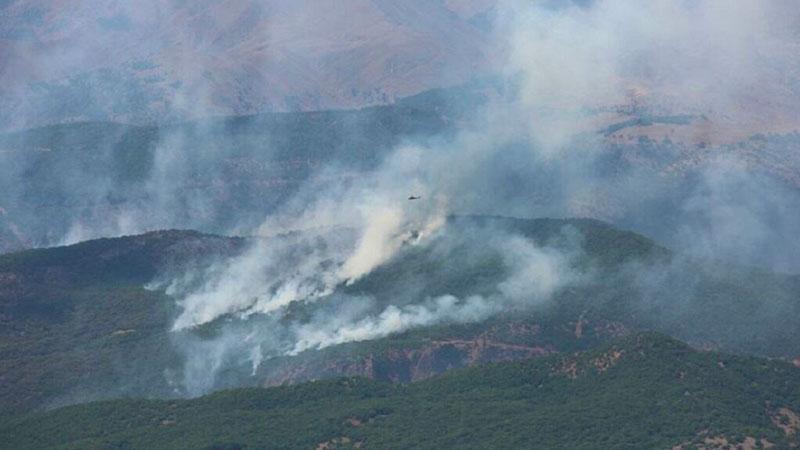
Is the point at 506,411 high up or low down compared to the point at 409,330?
up

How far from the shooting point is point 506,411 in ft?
455

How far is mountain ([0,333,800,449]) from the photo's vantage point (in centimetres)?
12988

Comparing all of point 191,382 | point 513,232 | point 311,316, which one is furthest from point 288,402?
point 513,232

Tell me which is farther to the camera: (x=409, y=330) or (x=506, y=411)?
(x=409, y=330)

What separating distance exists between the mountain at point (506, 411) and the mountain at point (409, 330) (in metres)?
13.3

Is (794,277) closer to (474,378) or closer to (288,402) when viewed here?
(474,378)

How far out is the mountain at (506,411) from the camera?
426 ft

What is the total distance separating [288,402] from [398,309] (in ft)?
107

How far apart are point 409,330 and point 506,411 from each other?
107 feet

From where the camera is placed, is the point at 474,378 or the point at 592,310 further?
the point at 592,310

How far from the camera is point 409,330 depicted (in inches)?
6688

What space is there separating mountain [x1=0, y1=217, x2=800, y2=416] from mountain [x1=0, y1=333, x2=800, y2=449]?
1331 centimetres

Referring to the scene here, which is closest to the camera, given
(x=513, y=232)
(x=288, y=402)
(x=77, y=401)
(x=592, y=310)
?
(x=288, y=402)

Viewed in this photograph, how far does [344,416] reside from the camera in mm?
139250
